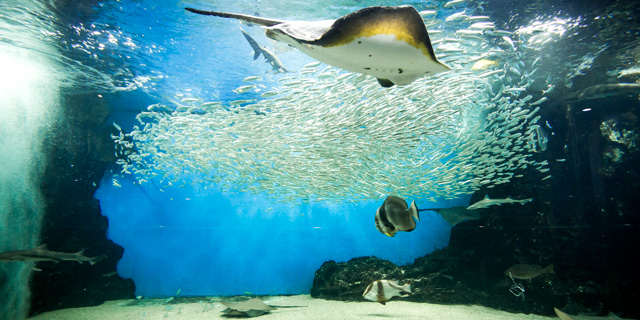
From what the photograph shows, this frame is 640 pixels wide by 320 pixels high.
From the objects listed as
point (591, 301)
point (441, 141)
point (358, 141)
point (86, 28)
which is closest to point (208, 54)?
point (86, 28)

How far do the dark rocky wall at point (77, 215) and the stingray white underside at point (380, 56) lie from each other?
41.2ft

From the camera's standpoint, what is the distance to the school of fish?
6664 millimetres

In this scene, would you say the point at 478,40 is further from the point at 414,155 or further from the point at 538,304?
the point at 538,304

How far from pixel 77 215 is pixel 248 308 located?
9562 mm

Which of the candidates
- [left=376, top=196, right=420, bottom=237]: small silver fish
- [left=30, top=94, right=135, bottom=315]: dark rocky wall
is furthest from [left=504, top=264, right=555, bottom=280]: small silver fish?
[left=30, top=94, right=135, bottom=315]: dark rocky wall

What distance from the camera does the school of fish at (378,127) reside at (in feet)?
21.9

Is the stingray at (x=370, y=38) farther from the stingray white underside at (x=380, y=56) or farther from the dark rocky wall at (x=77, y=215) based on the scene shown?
the dark rocky wall at (x=77, y=215)

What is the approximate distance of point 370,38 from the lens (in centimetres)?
178

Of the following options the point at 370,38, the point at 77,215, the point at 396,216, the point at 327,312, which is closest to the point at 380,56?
the point at 370,38

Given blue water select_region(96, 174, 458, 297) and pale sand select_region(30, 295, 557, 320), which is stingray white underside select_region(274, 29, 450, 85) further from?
blue water select_region(96, 174, 458, 297)

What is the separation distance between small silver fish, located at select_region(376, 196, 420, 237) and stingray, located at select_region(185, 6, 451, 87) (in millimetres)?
1364

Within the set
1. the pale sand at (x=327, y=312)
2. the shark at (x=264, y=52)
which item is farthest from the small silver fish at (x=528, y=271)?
the shark at (x=264, y=52)

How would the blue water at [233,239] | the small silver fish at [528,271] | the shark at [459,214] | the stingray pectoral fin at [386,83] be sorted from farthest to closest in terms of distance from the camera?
the blue water at [233,239]
the shark at [459,214]
the small silver fish at [528,271]
the stingray pectoral fin at [386,83]

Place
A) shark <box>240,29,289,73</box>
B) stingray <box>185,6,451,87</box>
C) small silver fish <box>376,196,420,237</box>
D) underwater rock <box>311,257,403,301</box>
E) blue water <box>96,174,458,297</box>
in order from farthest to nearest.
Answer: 1. blue water <box>96,174,458,297</box>
2. underwater rock <box>311,257,403,301</box>
3. shark <box>240,29,289,73</box>
4. small silver fish <box>376,196,420,237</box>
5. stingray <box>185,6,451,87</box>
